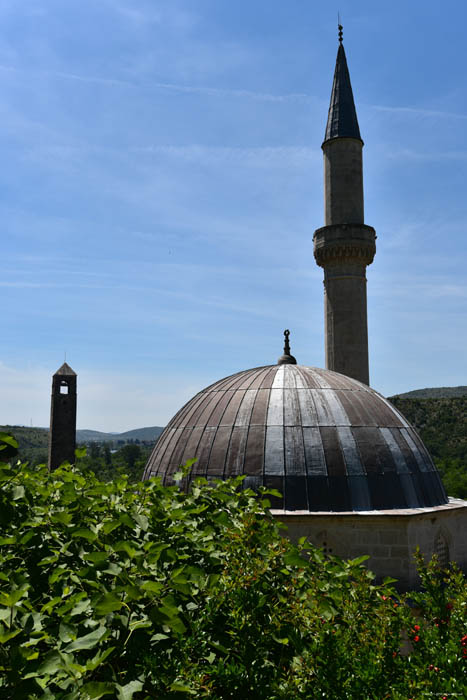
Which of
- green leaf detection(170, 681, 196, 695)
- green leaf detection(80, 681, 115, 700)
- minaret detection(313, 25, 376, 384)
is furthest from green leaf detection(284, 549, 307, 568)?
minaret detection(313, 25, 376, 384)

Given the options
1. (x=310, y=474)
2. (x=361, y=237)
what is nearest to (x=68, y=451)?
(x=361, y=237)

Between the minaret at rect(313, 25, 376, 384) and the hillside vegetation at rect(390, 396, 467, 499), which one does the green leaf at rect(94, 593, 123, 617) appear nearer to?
the minaret at rect(313, 25, 376, 384)

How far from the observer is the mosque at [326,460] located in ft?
37.1

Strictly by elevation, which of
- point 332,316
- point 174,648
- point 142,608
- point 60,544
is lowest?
point 174,648

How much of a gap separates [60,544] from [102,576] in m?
0.52

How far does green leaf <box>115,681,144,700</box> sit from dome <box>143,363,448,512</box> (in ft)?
28.0

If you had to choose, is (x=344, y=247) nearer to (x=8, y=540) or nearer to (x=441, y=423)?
(x=8, y=540)

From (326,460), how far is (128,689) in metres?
9.21

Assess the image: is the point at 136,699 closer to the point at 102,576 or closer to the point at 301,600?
the point at 102,576

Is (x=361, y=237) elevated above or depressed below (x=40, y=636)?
above

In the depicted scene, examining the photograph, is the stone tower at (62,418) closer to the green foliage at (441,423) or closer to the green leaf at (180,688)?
the green leaf at (180,688)

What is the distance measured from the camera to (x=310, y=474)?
1195 centimetres

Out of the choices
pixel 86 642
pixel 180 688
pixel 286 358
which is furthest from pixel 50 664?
pixel 286 358

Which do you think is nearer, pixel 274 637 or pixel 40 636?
pixel 40 636
